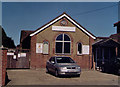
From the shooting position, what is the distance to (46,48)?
1944 centimetres

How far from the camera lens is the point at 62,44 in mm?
19859

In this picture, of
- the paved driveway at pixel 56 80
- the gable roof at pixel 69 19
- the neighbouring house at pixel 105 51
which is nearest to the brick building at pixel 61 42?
the gable roof at pixel 69 19

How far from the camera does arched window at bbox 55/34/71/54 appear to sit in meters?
19.8

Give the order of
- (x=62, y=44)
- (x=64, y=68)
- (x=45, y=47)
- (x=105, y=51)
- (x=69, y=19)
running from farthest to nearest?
(x=105, y=51) < (x=69, y=19) < (x=62, y=44) < (x=45, y=47) < (x=64, y=68)

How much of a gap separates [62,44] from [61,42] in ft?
0.86

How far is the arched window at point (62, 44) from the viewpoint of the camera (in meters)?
19.8

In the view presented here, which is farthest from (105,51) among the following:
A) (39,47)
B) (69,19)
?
(39,47)

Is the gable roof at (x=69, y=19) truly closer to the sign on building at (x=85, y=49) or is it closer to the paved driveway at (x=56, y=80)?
the sign on building at (x=85, y=49)

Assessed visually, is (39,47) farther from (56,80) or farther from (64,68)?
(56,80)

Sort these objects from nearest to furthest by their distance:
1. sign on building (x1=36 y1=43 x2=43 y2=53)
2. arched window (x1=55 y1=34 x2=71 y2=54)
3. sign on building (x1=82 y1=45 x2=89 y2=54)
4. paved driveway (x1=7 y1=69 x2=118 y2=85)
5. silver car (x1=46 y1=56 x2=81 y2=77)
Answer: paved driveway (x1=7 y1=69 x2=118 y2=85) → silver car (x1=46 y1=56 x2=81 y2=77) → sign on building (x1=36 y1=43 x2=43 y2=53) → arched window (x1=55 y1=34 x2=71 y2=54) → sign on building (x1=82 y1=45 x2=89 y2=54)

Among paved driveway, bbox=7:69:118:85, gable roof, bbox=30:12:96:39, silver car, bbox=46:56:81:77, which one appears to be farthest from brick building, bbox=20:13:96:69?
paved driveway, bbox=7:69:118:85

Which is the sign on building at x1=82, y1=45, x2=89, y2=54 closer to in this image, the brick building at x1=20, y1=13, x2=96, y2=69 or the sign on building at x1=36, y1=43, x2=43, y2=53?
the brick building at x1=20, y1=13, x2=96, y2=69

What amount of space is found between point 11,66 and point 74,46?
7.33m

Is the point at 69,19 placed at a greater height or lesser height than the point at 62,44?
greater
